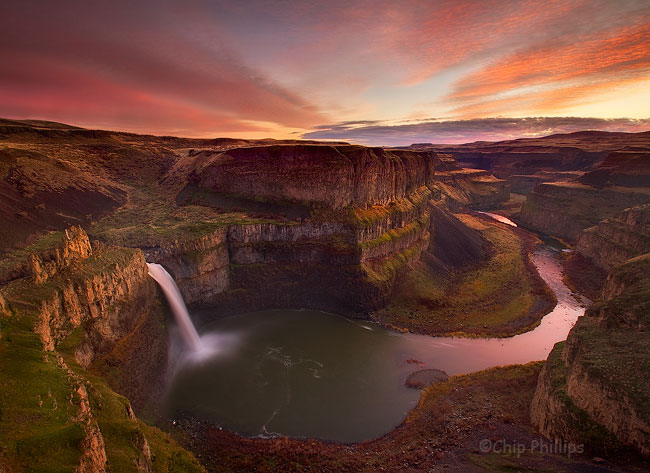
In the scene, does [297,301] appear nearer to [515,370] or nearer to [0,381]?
[515,370]

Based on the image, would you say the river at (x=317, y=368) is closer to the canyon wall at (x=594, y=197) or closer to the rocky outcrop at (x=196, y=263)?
the rocky outcrop at (x=196, y=263)

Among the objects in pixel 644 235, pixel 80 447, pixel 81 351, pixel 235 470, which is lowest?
pixel 235 470

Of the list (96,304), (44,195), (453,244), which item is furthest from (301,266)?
(44,195)

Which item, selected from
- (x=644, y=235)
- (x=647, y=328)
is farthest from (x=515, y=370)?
(x=644, y=235)

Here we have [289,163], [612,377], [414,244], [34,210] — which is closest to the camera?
[612,377]

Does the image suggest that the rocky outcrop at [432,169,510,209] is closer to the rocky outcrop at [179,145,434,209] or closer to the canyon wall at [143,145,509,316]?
the canyon wall at [143,145,509,316]

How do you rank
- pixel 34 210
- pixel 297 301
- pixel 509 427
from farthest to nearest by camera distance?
pixel 297 301
pixel 34 210
pixel 509 427

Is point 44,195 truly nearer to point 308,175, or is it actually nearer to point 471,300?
point 308,175

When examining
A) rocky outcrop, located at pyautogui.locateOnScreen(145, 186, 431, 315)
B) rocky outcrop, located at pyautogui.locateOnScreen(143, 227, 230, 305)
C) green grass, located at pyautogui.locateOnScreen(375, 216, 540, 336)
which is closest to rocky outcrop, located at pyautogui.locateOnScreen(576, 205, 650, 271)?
green grass, located at pyautogui.locateOnScreen(375, 216, 540, 336)
